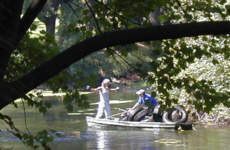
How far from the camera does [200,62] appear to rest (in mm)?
22109

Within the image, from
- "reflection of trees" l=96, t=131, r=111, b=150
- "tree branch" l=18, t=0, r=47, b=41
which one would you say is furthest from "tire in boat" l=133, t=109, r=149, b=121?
"tree branch" l=18, t=0, r=47, b=41

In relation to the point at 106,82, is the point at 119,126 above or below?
below

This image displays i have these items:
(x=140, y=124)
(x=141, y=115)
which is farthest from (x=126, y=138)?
(x=141, y=115)

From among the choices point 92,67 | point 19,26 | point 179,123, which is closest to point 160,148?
point 179,123

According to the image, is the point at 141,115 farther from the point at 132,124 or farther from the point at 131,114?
the point at 132,124

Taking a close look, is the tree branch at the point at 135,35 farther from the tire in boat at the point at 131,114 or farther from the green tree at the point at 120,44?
the tire in boat at the point at 131,114

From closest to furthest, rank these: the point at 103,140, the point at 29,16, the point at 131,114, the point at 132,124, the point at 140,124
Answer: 1. the point at 29,16
2. the point at 103,140
3. the point at 140,124
4. the point at 132,124
5. the point at 131,114

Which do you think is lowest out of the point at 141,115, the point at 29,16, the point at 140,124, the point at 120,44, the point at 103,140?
the point at 103,140

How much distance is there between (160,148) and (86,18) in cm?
807

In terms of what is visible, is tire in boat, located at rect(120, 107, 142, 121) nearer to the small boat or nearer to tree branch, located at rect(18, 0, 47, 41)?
the small boat

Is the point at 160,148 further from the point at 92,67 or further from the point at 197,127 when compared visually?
the point at 92,67

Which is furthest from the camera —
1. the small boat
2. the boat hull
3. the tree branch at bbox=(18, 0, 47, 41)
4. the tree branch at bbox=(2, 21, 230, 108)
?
the boat hull

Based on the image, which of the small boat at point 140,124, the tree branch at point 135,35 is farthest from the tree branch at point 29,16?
the small boat at point 140,124

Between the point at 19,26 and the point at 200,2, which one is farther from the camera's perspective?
→ the point at 200,2
